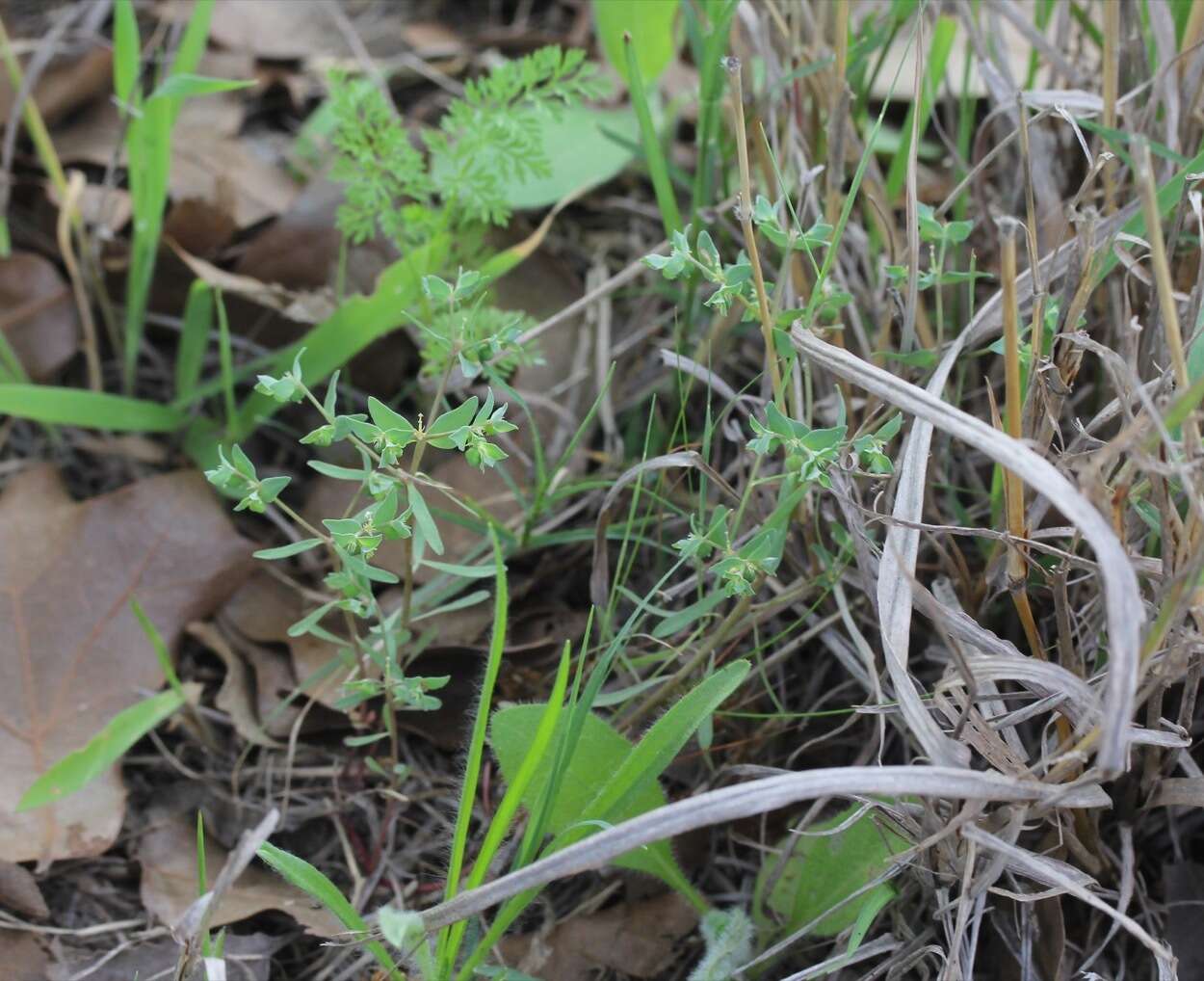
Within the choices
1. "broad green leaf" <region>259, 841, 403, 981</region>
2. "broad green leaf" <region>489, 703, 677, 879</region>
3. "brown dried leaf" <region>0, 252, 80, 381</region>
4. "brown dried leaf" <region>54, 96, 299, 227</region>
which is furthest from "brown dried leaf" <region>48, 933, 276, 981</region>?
"brown dried leaf" <region>54, 96, 299, 227</region>

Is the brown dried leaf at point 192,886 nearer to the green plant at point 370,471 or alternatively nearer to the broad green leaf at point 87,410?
the green plant at point 370,471

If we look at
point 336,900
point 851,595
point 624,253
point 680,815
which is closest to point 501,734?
point 336,900

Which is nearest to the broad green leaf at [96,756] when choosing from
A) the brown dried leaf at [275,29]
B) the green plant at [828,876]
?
the green plant at [828,876]

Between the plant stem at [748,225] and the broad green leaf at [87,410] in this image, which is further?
the broad green leaf at [87,410]

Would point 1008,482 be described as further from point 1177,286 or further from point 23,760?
point 23,760

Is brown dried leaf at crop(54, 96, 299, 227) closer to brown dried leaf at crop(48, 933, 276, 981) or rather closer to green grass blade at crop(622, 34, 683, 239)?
green grass blade at crop(622, 34, 683, 239)

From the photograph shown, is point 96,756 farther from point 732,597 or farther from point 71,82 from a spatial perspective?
A: point 71,82
